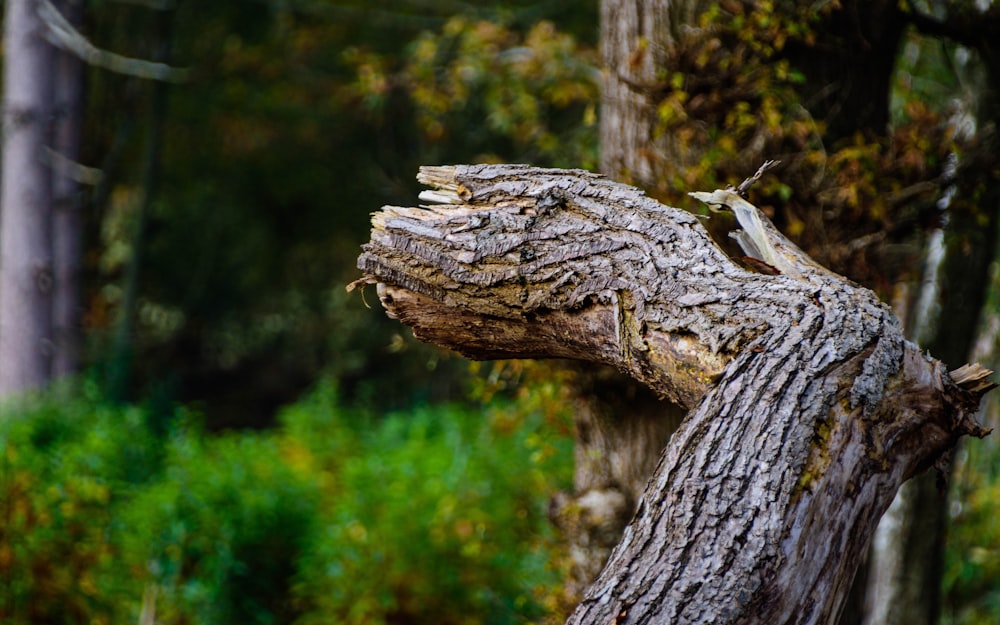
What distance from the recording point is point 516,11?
8094 millimetres

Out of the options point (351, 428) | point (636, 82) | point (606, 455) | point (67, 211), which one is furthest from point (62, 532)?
point (67, 211)

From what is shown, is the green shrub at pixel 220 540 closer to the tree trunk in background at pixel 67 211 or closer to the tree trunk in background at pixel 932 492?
the tree trunk in background at pixel 932 492

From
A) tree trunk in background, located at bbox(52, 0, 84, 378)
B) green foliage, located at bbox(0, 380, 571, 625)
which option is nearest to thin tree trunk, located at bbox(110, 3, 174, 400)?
tree trunk in background, located at bbox(52, 0, 84, 378)

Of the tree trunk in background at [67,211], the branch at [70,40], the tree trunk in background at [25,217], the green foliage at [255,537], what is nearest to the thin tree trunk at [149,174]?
the tree trunk in background at [67,211]

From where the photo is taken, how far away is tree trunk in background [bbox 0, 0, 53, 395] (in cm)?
598

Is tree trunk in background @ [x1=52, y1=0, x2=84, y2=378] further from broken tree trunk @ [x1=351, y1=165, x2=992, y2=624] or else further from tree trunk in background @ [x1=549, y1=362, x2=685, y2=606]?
broken tree trunk @ [x1=351, y1=165, x2=992, y2=624]

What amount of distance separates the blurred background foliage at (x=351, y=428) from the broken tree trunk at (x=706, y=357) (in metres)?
0.76

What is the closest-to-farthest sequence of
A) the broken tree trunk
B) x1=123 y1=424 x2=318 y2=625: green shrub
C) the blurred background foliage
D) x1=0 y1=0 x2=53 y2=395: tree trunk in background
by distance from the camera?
the broken tree trunk < the blurred background foliage < x1=123 y1=424 x2=318 y2=625: green shrub < x1=0 y1=0 x2=53 y2=395: tree trunk in background

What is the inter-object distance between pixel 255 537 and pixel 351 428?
213 cm

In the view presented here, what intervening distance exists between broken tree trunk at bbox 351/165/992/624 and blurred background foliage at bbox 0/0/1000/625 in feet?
2.50

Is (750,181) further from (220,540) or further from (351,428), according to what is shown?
(351,428)

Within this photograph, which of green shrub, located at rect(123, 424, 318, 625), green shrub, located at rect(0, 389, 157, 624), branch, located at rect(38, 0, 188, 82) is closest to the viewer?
green shrub, located at rect(123, 424, 318, 625)

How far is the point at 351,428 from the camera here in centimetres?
561

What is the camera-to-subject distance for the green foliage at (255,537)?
339 cm
